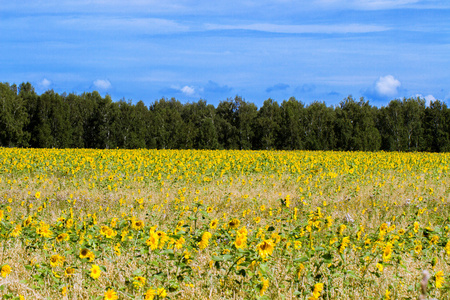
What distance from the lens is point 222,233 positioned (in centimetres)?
506

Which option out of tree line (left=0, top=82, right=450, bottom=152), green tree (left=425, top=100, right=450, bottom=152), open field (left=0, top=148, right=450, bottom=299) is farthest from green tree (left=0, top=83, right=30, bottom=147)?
green tree (left=425, top=100, right=450, bottom=152)

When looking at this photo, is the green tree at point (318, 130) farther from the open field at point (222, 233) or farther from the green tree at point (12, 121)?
the green tree at point (12, 121)

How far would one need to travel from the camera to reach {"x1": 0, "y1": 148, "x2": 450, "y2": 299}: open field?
13.2 feet

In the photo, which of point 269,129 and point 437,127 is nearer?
point 437,127

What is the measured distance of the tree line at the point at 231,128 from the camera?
4269cm

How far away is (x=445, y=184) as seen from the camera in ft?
46.3

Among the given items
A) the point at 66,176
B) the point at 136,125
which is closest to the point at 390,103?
the point at 136,125

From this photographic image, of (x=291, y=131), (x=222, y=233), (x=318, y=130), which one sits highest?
(x=318, y=130)

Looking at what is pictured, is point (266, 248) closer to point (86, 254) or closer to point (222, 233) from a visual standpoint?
point (86, 254)

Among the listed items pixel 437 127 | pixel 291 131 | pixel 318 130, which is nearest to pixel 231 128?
pixel 291 131

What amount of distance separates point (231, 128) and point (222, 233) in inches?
1818

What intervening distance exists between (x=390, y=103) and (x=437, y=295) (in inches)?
1945

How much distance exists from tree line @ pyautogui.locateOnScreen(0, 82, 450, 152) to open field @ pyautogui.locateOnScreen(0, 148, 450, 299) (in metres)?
20.2

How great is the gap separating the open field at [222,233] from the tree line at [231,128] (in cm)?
2015
